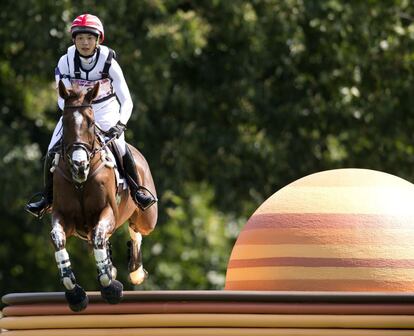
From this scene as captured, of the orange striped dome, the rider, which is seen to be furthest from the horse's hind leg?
the orange striped dome

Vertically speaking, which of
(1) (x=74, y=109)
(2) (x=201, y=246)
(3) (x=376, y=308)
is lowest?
(2) (x=201, y=246)

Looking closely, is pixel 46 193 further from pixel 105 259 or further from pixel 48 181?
pixel 105 259

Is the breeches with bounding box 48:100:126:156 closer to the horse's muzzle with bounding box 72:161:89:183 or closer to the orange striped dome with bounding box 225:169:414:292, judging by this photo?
the horse's muzzle with bounding box 72:161:89:183

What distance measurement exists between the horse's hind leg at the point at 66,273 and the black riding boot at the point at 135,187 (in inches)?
49.7

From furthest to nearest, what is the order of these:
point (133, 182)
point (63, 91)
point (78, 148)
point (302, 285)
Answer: point (133, 182)
point (302, 285)
point (63, 91)
point (78, 148)

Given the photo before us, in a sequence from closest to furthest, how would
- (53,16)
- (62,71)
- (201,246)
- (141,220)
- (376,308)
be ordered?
(376,308) → (62,71) → (141,220) → (53,16) → (201,246)

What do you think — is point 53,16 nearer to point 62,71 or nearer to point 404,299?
point 62,71

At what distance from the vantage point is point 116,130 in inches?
604

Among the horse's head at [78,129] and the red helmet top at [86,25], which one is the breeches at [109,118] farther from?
the horse's head at [78,129]

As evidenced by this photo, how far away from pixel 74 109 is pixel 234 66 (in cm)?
1537

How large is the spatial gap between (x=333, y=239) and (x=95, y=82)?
2783 millimetres

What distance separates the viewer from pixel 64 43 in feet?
88.3

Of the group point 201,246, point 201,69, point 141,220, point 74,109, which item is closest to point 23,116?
point 201,69

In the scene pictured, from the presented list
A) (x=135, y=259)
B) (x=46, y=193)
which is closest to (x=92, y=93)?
(x=46, y=193)
